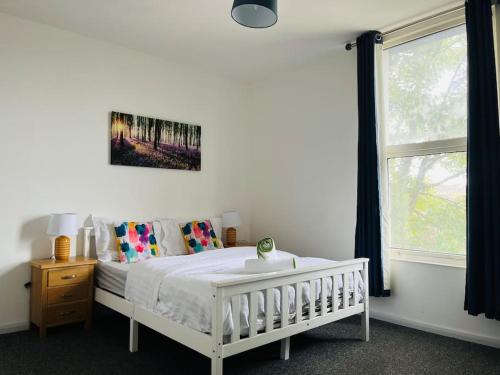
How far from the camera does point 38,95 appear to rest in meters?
3.54

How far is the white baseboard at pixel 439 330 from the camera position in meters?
3.03

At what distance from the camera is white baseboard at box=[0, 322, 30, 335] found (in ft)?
10.8

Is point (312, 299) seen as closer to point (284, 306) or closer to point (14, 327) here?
point (284, 306)

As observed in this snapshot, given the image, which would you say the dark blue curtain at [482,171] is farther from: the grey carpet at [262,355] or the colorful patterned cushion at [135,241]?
the colorful patterned cushion at [135,241]

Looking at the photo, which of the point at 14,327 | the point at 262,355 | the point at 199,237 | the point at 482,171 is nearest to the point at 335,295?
the point at 262,355

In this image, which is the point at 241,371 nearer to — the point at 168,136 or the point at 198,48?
the point at 168,136

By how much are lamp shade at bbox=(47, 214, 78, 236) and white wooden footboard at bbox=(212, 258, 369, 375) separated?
1790 millimetres

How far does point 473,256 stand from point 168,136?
312cm

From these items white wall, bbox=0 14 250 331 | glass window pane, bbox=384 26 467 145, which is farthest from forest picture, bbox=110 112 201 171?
glass window pane, bbox=384 26 467 145

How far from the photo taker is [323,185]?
4293 mm

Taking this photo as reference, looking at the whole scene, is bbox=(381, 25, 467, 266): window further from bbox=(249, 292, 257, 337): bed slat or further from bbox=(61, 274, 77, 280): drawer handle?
bbox=(61, 274, 77, 280): drawer handle

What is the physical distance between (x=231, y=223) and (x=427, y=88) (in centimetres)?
248

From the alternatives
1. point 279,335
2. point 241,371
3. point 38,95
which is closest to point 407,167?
point 279,335

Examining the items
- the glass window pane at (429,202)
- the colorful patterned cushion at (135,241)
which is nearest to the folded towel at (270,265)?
the colorful patterned cushion at (135,241)
